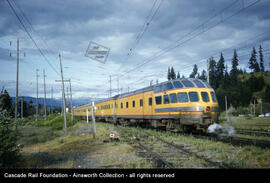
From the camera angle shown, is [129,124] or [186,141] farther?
[129,124]

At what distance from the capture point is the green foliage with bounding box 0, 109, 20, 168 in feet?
25.5

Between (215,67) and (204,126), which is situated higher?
(215,67)

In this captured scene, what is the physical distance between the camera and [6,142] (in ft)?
26.1

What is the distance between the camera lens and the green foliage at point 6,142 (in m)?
7.76

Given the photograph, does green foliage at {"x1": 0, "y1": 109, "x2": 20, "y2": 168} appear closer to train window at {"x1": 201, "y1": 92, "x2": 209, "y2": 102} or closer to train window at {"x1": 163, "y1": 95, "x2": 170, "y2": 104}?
train window at {"x1": 163, "y1": 95, "x2": 170, "y2": 104}

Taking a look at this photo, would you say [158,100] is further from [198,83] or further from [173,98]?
[198,83]


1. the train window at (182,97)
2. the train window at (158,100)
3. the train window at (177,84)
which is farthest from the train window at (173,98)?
the train window at (158,100)

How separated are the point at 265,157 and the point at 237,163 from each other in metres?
1.25

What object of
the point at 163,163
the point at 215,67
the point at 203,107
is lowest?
the point at 163,163

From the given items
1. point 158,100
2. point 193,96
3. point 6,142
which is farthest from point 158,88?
point 6,142

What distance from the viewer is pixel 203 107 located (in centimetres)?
1278

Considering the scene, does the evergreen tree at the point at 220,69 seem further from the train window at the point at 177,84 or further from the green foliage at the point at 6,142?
the green foliage at the point at 6,142
